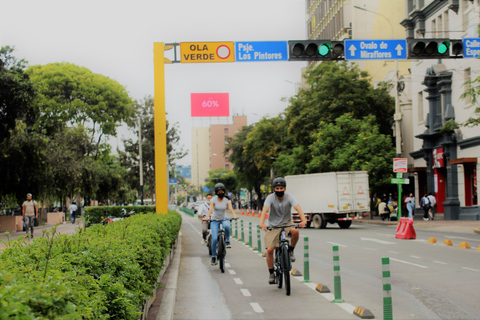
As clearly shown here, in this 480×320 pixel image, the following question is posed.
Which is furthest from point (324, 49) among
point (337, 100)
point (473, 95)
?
point (337, 100)

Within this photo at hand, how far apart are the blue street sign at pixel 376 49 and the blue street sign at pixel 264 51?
6.66 feet

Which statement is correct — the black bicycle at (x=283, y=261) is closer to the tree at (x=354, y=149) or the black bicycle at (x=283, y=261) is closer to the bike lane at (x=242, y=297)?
the bike lane at (x=242, y=297)

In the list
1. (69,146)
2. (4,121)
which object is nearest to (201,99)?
(69,146)

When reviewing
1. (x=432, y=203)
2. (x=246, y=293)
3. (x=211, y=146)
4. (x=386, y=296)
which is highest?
(x=211, y=146)

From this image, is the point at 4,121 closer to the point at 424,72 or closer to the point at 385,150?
the point at 385,150

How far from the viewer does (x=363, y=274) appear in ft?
38.4

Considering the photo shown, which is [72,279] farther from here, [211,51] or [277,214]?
[211,51]

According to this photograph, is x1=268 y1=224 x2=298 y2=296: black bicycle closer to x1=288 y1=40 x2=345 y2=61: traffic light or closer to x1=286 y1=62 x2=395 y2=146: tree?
x1=288 y1=40 x2=345 y2=61: traffic light

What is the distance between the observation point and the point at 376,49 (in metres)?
17.8

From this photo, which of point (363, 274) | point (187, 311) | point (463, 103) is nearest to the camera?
point (187, 311)

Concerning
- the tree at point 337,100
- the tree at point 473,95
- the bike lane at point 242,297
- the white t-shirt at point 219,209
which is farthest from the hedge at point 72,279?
the tree at point 337,100

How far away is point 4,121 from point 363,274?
18.7 metres

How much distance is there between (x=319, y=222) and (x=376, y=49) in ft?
48.3

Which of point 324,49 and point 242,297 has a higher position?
point 324,49
